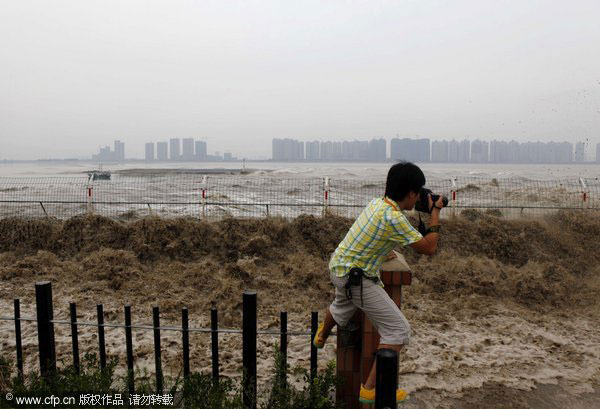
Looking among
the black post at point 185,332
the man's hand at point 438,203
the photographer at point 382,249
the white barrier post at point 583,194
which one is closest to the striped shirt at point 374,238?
the photographer at point 382,249

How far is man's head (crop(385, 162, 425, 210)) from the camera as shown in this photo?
289cm

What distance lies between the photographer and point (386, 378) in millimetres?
2078

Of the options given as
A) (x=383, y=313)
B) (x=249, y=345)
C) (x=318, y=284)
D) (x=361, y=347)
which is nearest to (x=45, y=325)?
(x=249, y=345)

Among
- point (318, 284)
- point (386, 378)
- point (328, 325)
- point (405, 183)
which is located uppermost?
point (405, 183)

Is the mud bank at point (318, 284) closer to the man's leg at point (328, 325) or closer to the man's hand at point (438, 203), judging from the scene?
the man's leg at point (328, 325)

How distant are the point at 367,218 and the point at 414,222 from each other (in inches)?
327

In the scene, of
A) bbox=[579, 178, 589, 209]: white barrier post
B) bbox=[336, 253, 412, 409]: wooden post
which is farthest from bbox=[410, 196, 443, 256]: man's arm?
bbox=[579, 178, 589, 209]: white barrier post

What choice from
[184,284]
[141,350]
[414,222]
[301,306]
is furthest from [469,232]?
[141,350]

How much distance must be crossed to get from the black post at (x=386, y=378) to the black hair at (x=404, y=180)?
116 cm

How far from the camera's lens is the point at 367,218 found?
9.57 ft

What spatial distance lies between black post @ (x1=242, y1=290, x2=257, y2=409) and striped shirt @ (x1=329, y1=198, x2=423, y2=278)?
2.36 ft

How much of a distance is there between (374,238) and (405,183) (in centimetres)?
42

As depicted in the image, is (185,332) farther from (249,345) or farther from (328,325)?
(328,325)

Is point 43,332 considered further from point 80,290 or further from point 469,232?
point 469,232
